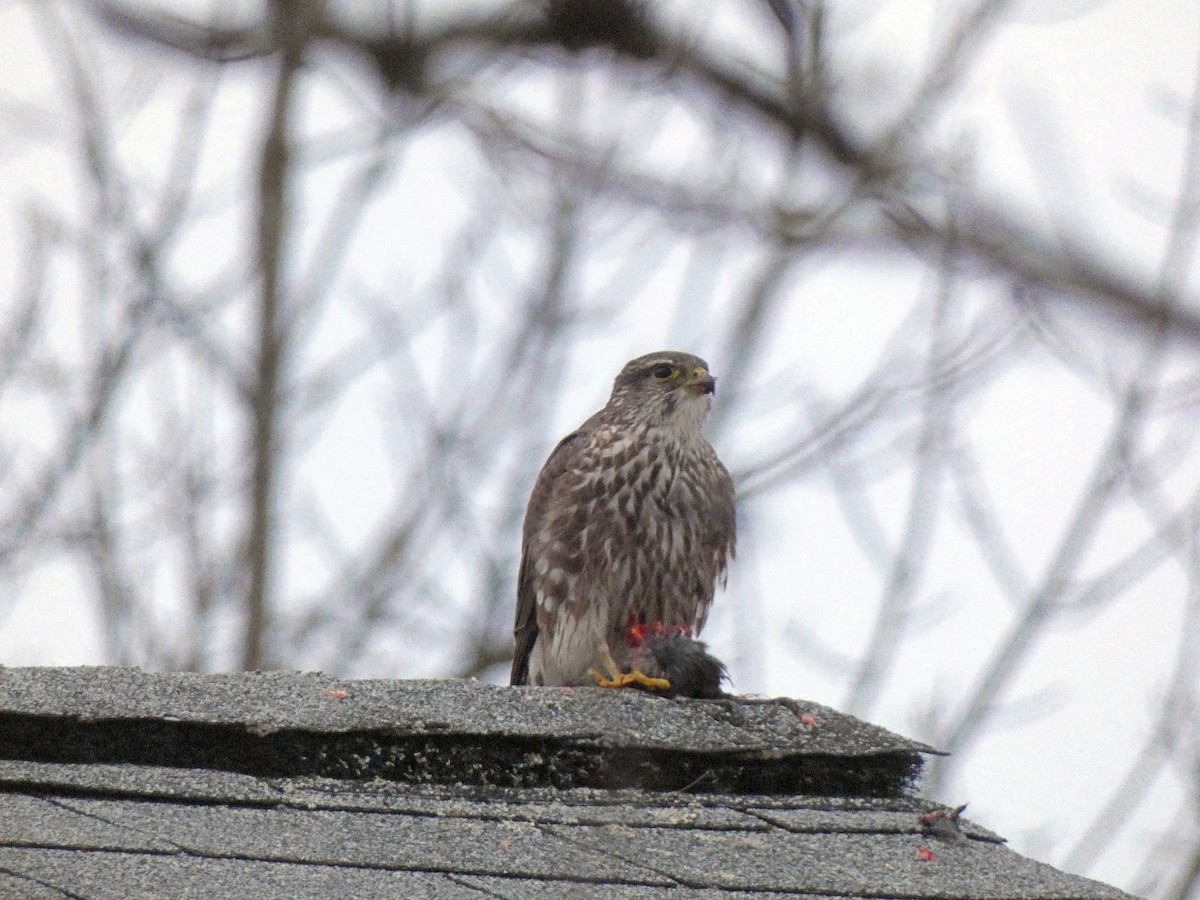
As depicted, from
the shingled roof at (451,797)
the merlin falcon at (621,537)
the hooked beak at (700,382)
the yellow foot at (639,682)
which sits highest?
the hooked beak at (700,382)

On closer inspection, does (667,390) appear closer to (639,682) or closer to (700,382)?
(700,382)

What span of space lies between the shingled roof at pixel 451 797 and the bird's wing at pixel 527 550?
204cm

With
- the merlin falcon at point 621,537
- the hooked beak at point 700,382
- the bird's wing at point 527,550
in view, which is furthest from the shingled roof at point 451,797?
the hooked beak at point 700,382

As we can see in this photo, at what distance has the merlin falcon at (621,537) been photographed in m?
4.82

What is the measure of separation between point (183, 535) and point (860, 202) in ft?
20.8

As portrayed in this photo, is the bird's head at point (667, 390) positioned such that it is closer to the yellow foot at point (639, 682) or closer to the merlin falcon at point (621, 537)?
the merlin falcon at point (621, 537)

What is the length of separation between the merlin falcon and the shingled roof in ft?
5.54

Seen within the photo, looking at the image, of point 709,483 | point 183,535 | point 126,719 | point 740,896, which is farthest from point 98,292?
point 740,896

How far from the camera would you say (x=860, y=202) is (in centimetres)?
182

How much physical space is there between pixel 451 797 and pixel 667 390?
2.75m

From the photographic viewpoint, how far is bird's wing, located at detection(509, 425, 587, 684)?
16.7 feet

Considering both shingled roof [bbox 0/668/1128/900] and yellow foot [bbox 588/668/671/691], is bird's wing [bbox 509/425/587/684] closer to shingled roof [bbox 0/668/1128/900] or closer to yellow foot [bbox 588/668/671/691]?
yellow foot [bbox 588/668/671/691]

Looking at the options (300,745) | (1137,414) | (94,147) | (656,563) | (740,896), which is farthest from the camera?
(94,147)

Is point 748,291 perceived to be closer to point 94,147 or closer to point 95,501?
point 94,147
